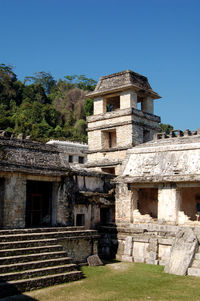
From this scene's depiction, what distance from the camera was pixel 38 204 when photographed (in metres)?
17.0

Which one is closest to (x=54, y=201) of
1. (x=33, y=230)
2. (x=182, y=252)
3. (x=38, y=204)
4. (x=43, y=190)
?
(x=38, y=204)

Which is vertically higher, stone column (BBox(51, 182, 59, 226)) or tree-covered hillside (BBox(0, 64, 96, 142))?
tree-covered hillside (BBox(0, 64, 96, 142))

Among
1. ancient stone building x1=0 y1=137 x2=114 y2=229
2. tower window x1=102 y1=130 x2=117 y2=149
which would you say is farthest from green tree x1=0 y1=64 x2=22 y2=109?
ancient stone building x1=0 y1=137 x2=114 y2=229

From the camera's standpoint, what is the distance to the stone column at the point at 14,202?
1372 cm

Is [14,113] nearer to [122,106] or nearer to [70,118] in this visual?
[70,118]

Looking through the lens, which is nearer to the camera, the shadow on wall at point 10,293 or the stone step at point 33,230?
the shadow on wall at point 10,293

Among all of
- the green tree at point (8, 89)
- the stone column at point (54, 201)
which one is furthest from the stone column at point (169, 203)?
the green tree at point (8, 89)

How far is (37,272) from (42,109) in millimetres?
43476

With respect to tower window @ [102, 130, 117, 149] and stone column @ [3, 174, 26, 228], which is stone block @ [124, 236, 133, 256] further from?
tower window @ [102, 130, 117, 149]

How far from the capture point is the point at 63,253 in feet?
42.3

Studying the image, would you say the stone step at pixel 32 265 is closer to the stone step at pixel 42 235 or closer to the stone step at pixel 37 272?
the stone step at pixel 37 272

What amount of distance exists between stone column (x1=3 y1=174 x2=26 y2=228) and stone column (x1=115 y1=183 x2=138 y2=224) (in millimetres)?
5446

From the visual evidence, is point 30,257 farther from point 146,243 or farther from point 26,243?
point 146,243

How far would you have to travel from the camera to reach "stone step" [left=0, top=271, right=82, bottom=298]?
10016mm
